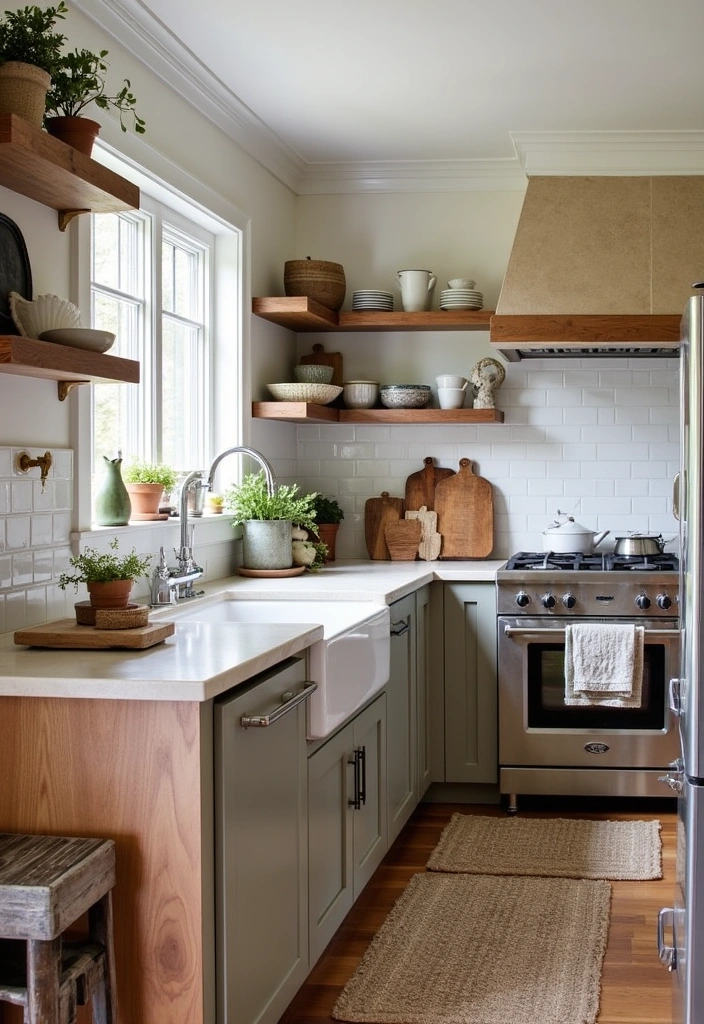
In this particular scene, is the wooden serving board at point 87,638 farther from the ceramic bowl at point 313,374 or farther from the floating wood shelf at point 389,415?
the ceramic bowl at point 313,374

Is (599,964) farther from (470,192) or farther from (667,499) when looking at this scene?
(470,192)

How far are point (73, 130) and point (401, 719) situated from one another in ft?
7.58

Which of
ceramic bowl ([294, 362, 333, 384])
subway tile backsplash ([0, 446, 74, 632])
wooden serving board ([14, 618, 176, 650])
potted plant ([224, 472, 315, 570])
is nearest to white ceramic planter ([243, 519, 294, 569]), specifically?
potted plant ([224, 472, 315, 570])

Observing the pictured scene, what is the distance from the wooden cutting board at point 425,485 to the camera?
537 centimetres

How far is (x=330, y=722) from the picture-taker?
293 cm

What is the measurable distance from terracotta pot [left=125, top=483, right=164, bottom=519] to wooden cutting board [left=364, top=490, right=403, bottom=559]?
5.93 feet

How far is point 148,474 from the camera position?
12.3 feet

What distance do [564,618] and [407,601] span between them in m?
0.68

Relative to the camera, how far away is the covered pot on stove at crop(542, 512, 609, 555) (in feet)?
16.1

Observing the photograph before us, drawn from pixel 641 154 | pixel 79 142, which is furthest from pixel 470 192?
pixel 79 142

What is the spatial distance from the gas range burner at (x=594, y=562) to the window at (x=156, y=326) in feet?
4.54

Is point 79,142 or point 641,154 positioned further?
point 641,154

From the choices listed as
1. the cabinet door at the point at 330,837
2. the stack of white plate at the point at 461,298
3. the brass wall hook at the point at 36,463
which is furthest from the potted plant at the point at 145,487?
the stack of white plate at the point at 461,298

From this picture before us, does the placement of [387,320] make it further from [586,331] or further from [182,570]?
[182,570]
